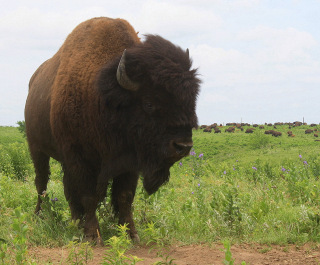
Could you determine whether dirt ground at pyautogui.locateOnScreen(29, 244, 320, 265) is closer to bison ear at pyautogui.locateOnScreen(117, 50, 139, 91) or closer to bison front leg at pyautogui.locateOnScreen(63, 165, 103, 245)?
bison front leg at pyautogui.locateOnScreen(63, 165, 103, 245)

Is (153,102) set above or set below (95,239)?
above

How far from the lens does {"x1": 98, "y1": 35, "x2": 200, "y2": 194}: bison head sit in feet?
14.3

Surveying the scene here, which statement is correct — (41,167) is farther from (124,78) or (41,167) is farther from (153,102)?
(153,102)

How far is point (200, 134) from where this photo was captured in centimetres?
4288

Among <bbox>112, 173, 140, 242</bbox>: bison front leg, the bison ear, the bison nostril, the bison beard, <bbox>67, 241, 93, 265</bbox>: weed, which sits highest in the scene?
the bison ear

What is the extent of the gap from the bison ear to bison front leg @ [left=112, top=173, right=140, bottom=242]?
1254 mm

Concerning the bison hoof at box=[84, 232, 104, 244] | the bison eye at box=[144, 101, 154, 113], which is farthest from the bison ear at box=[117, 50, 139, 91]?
the bison hoof at box=[84, 232, 104, 244]

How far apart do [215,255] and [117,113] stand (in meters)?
1.80

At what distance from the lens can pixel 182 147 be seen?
13.9ft

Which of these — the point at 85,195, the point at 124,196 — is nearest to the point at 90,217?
the point at 85,195

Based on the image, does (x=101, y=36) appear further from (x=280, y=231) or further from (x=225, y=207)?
(x=280, y=231)

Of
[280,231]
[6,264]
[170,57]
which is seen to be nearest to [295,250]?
[280,231]

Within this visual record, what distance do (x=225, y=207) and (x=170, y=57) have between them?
1.77 meters

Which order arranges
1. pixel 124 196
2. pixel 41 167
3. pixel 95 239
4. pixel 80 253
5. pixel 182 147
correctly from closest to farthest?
pixel 80 253 < pixel 182 147 < pixel 95 239 < pixel 124 196 < pixel 41 167
